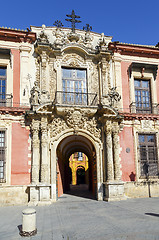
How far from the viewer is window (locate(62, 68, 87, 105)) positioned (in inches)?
493

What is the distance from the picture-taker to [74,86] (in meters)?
13.0

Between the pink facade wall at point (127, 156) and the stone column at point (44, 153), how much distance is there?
411 cm

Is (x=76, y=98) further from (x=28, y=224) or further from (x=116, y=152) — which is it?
(x=28, y=224)

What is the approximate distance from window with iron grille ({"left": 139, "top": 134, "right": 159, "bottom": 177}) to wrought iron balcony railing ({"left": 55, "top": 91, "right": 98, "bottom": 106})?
352 cm

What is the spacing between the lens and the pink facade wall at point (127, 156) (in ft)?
40.2

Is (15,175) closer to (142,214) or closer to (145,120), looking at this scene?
(142,214)

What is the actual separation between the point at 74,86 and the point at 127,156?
193 inches

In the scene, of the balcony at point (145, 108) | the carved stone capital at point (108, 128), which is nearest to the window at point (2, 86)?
the carved stone capital at point (108, 128)

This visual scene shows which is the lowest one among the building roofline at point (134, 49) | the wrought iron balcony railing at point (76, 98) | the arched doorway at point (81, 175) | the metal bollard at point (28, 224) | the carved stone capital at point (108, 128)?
the arched doorway at point (81, 175)

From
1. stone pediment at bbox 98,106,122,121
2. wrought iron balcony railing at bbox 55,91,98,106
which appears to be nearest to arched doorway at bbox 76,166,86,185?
wrought iron balcony railing at bbox 55,91,98,106

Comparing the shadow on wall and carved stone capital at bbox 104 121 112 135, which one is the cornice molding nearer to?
carved stone capital at bbox 104 121 112 135

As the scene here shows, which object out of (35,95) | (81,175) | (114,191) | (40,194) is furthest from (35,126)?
(81,175)

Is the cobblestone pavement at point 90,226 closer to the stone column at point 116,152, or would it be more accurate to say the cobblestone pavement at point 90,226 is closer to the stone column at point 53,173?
the stone column at point 53,173

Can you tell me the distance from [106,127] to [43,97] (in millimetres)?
3608
